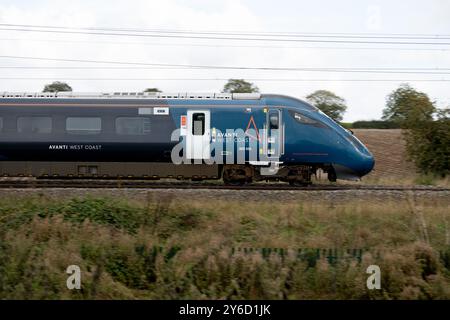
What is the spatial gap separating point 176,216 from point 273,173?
6.47 m

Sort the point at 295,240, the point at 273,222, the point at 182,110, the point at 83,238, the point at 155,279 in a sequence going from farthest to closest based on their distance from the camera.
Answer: the point at 182,110 < the point at 273,222 < the point at 295,240 < the point at 83,238 < the point at 155,279

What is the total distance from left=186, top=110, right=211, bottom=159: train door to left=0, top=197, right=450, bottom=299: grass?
16.1 feet

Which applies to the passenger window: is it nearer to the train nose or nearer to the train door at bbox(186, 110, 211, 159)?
the train door at bbox(186, 110, 211, 159)

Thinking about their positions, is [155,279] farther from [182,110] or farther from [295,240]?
[182,110]

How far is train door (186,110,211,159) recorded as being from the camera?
60.6ft

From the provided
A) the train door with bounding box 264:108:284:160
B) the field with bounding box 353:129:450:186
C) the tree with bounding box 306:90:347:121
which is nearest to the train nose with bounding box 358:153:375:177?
the train door with bounding box 264:108:284:160

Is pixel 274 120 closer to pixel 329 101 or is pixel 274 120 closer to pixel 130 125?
pixel 130 125

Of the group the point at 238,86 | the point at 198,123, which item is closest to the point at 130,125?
the point at 198,123

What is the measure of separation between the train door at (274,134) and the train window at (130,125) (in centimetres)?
447

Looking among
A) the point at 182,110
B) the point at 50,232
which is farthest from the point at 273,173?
the point at 50,232

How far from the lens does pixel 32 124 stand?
63.0ft

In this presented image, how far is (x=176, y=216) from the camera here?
13172 millimetres

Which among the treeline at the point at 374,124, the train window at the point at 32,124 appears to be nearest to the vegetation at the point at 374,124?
the treeline at the point at 374,124
